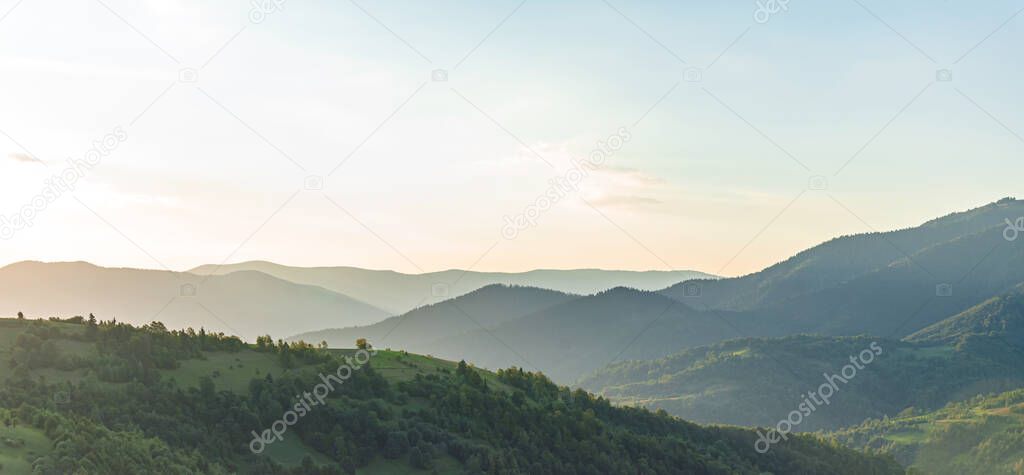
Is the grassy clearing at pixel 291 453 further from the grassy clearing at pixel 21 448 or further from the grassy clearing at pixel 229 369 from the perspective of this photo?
the grassy clearing at pixel 21 448

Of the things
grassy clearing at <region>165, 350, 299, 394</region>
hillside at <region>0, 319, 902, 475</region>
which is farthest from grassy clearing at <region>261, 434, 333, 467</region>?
grassy clearing at <region>165, 350, 299, 394</region>

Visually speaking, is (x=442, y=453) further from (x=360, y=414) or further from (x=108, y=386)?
(x=108, y=386)

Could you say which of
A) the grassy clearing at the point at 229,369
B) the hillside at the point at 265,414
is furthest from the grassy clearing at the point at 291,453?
the grassy clearing at the point at 229,369

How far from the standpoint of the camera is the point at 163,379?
7406 centimetres

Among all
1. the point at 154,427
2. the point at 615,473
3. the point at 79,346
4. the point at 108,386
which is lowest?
the point at 615,473

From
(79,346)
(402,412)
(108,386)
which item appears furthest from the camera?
(402,412)

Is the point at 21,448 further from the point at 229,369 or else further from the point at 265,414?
the point at 229,369

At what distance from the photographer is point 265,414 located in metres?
75.5

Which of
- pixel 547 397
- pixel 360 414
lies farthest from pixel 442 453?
pixel 547 397

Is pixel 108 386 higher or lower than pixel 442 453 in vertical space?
higher

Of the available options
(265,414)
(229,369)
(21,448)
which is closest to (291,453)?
(265,414)

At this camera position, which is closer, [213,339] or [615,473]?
[213,339]

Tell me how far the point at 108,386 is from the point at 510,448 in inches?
1740

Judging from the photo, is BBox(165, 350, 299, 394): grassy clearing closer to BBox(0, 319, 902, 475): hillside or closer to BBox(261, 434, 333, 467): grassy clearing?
BBox(0, 319, 902, 475): hillside
